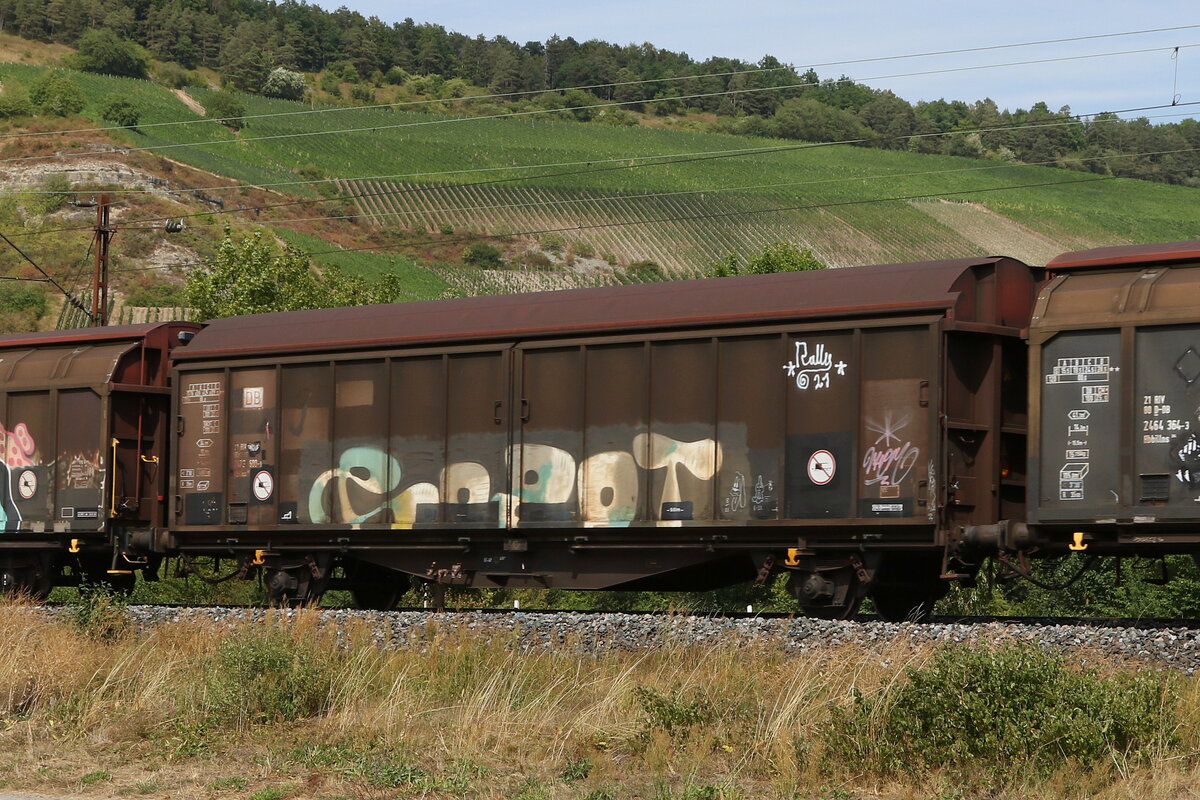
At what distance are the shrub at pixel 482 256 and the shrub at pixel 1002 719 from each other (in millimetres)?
79814

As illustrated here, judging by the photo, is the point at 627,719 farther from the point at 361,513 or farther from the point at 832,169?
the point at 832,169

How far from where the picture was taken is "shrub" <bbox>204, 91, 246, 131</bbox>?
397 feet

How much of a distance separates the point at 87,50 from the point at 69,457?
457 feet

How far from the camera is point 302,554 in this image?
17.1 m

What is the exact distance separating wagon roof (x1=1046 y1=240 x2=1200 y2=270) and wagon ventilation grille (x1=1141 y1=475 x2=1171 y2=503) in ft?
6.44

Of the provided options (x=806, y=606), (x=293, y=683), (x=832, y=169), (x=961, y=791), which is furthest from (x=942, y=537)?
(x=832, y=169)

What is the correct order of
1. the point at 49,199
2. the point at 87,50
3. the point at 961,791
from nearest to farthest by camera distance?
the point at 961,791, the point at 49,199, the point at 87,50

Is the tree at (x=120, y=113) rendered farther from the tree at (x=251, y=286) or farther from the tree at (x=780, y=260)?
the tree at (x=780, y=260)

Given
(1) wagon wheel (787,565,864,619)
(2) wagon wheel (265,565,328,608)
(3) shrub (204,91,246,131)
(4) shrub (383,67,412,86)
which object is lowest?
(2) wagon wheel (265,565,328,608)

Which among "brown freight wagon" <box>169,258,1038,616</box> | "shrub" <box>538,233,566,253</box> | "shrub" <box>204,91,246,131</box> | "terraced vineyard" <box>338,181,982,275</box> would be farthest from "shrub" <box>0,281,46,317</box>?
"brown freight wagon" <box>169,258,1038,616</box>

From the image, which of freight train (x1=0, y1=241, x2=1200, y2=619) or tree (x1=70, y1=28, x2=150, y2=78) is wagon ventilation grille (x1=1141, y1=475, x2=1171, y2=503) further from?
tree (x1=70, y1=28, x2=150, y2=78)

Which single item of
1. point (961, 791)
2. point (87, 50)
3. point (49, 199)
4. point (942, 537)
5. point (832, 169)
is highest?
point (87, 50)

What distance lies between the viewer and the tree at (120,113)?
10294cm

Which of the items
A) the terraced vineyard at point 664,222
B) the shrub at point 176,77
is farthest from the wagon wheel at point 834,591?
the shrub at point 176,77
